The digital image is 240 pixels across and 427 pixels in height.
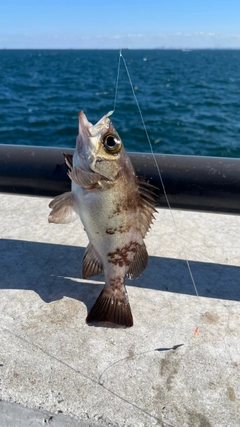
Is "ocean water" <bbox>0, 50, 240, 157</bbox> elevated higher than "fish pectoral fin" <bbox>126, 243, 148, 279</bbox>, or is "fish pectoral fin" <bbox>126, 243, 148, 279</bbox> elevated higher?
"fish pectoral fin" <bbox>126, 243, 148, 279</bbox>

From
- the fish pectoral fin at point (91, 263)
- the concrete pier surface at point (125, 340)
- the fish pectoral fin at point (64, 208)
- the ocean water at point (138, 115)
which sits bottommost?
the ocean water at point (138, 115)

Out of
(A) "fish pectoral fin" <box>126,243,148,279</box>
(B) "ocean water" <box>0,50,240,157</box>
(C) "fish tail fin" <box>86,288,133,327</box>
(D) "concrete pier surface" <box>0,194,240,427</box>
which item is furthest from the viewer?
(B) "ocean water" <box>0,50,240,157</box>

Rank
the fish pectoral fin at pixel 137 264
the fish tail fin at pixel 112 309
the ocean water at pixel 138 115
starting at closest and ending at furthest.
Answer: the fish tail fin at pixel 112 309, the fish pectoral fin at pixel 137 264, the ocean water at pixel 138 115

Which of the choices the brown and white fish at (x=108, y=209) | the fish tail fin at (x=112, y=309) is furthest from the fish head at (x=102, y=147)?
the fish tail fin at (x=112, y=309)

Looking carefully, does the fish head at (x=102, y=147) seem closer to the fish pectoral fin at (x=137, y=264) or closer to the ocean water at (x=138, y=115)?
the fish pectoral fin at (x=137, y=264)

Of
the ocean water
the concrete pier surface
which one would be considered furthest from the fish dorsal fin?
the ocean water

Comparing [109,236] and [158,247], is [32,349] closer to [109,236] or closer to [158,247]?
[109,236]

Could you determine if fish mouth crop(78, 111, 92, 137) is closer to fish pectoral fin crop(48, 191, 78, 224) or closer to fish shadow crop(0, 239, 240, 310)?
fish pectoral fin crop(48, 191, 78, 224)
